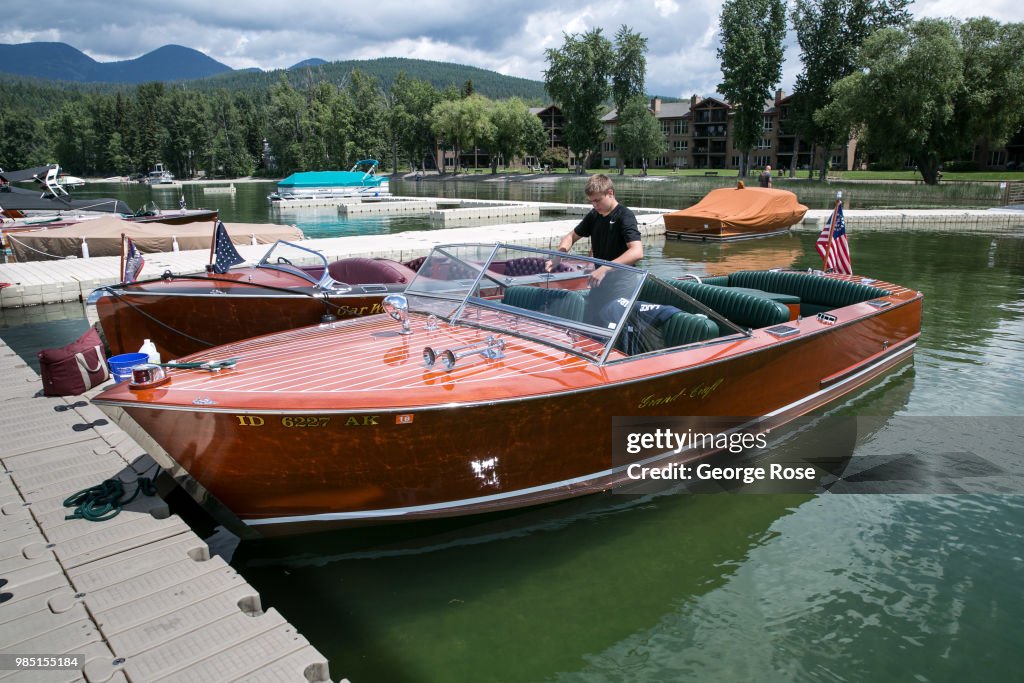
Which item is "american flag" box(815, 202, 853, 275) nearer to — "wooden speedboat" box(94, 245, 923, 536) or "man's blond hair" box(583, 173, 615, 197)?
"wooden speedboat" box(94, 245, 923, 536)

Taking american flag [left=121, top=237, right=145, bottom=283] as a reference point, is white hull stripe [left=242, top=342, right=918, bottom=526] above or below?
below

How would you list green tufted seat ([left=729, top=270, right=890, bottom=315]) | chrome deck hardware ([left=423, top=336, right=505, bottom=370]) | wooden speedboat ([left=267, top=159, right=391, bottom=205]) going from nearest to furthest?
1. chrome deck hardware ([left=423, top=336, right=505, bottom=370])
2. green tufted seat ([left=729, top=270, right=890, bottom=315])
3. wooden speedboat ([left=267, top=159, right=391, bottom=205])

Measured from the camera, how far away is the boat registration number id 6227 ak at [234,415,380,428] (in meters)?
3.55

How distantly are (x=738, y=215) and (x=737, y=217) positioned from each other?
0.12m

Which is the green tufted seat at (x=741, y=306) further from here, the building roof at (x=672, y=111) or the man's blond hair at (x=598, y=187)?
the building roof at (x=672, y=111)

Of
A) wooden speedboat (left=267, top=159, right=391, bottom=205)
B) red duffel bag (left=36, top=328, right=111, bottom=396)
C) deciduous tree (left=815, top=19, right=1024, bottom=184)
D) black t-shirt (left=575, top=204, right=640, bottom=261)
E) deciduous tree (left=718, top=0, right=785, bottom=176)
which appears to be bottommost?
red duffel bag (left=36, top=328, right=111, bottom=396)

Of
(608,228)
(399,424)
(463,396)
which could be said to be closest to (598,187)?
(608,228)

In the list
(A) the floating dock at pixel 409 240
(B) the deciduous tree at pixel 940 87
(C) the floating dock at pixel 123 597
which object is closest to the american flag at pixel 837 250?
(C) the floating dock at pixel 123 597

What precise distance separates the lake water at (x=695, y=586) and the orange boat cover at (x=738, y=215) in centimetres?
1503

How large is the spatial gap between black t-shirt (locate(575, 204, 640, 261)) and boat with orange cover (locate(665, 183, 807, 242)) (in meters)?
14.9

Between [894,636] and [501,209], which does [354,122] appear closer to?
[501,209]

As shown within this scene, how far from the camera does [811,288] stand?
736 centimetres

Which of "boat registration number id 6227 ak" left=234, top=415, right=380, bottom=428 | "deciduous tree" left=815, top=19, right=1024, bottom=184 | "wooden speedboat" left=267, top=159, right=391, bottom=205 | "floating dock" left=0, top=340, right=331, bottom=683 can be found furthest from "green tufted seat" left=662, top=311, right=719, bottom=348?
"deciduous tree" left=815, top=19, right=1024, bottom=184

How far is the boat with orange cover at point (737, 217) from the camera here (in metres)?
20.2
